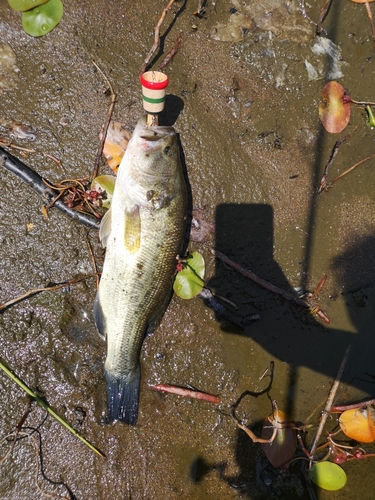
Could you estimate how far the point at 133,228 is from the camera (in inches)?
110

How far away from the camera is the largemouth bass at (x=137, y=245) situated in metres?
2.81

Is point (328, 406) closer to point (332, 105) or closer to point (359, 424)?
point (359, 424)

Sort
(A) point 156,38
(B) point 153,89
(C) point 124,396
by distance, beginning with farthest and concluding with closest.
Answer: (A) point 156,38 < (C) point 124,396 < (B) point 153,89

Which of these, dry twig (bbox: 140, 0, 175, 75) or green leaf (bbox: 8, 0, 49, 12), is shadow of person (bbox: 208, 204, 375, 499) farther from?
green leaf (bbox: 8, 0, 49, 12)

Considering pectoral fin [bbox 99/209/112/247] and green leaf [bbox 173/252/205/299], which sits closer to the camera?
pectoral fin [bbox 99/209/112/247]

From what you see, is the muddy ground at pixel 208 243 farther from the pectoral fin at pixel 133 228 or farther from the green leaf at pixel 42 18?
the pectoral fin at pixel 133 228

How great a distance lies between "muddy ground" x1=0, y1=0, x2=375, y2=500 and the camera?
3160 millimetres

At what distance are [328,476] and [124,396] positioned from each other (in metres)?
2.09

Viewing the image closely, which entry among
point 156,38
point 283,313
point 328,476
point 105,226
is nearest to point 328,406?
point 328,476

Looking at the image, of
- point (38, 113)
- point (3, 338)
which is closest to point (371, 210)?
point (38, 113)

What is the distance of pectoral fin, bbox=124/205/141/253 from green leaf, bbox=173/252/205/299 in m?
0.61

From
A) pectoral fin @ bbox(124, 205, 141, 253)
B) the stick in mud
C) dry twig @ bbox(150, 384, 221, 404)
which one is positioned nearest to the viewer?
pectoral fin @ bbox(124, 205, 141, 253)

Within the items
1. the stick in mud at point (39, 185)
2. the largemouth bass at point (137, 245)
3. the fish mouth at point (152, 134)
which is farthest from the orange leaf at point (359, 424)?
the fish mouth at point (152, 134)

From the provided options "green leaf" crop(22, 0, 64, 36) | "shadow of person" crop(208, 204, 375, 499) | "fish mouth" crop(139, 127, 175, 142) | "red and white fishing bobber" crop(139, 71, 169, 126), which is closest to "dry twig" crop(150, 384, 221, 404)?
"shadow of person" crop(208, 204, 375, 499)
